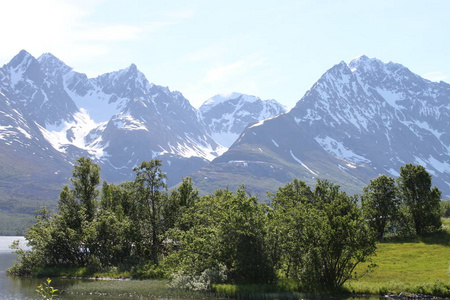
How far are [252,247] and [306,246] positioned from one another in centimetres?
860

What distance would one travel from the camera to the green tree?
289 feet

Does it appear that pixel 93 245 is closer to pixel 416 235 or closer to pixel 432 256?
pixel 432 256

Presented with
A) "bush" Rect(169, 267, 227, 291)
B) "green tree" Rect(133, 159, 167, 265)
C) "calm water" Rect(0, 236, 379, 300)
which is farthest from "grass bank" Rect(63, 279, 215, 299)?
"green tree" Rect(133, 159, 167, 265)

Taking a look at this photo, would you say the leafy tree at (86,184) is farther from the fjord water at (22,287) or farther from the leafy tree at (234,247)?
the leafy tree at (234,247)

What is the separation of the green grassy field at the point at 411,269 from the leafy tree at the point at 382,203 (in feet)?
20.7

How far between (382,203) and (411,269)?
40558mm

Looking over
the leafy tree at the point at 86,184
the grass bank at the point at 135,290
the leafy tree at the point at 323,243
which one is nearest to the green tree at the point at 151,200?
the grass bank at the point at 135,290

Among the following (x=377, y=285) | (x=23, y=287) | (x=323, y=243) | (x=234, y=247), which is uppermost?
(x=234, y=247)

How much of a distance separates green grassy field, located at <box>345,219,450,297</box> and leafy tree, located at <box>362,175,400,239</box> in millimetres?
6319

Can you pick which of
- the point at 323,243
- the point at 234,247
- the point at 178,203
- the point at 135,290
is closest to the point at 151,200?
the point at 178,203

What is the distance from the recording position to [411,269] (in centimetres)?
7775

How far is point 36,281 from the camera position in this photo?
3258 inches

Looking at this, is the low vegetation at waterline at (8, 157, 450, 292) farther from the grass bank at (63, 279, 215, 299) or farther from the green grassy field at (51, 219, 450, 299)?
the green grassy field at (51, 219, 450, 299)

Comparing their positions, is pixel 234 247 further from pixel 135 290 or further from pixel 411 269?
pixel 411 269
